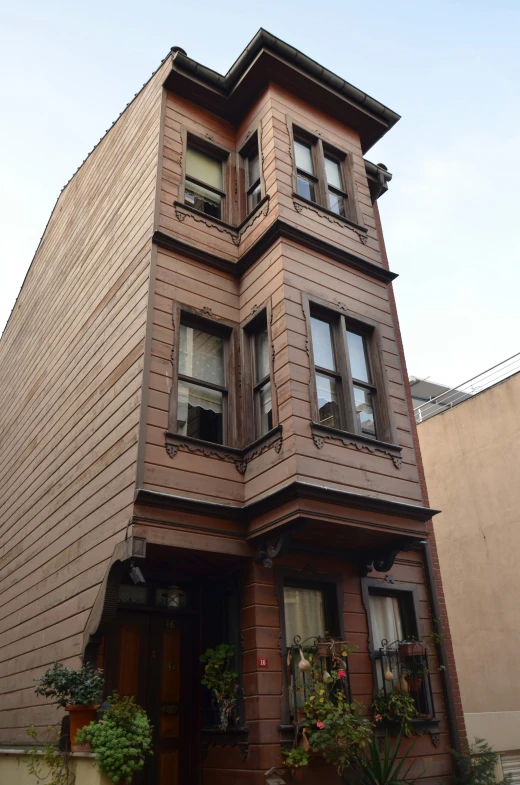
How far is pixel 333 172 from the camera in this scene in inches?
404

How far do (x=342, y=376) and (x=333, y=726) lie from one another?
3896mm

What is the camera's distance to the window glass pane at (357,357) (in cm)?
853

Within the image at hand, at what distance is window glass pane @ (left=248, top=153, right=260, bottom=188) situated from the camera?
9928mm

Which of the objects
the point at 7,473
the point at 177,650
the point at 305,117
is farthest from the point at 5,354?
the point at 177,650

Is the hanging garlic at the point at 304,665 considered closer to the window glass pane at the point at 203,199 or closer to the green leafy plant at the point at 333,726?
the green leafy plant at the point at 333,726

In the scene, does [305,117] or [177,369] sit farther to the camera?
[305,117]

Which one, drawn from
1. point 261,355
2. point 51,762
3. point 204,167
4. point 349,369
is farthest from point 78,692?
point 204,167

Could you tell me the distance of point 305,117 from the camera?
10.0 metres

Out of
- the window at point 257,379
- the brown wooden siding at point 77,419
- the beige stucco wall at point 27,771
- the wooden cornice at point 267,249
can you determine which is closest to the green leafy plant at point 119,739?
the beige stucco wall at point 27,771

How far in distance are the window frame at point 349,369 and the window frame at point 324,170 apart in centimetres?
170

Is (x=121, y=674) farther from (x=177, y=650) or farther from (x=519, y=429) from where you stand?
(x=519, y=429)

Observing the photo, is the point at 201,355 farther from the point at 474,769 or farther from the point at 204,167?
the point at 474,769

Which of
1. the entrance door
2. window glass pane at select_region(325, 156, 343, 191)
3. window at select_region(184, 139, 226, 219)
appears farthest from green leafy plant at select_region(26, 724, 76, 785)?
window glass pane at select_region(325, 156, 343, 191)

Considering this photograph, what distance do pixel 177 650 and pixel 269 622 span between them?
1.48 metres
